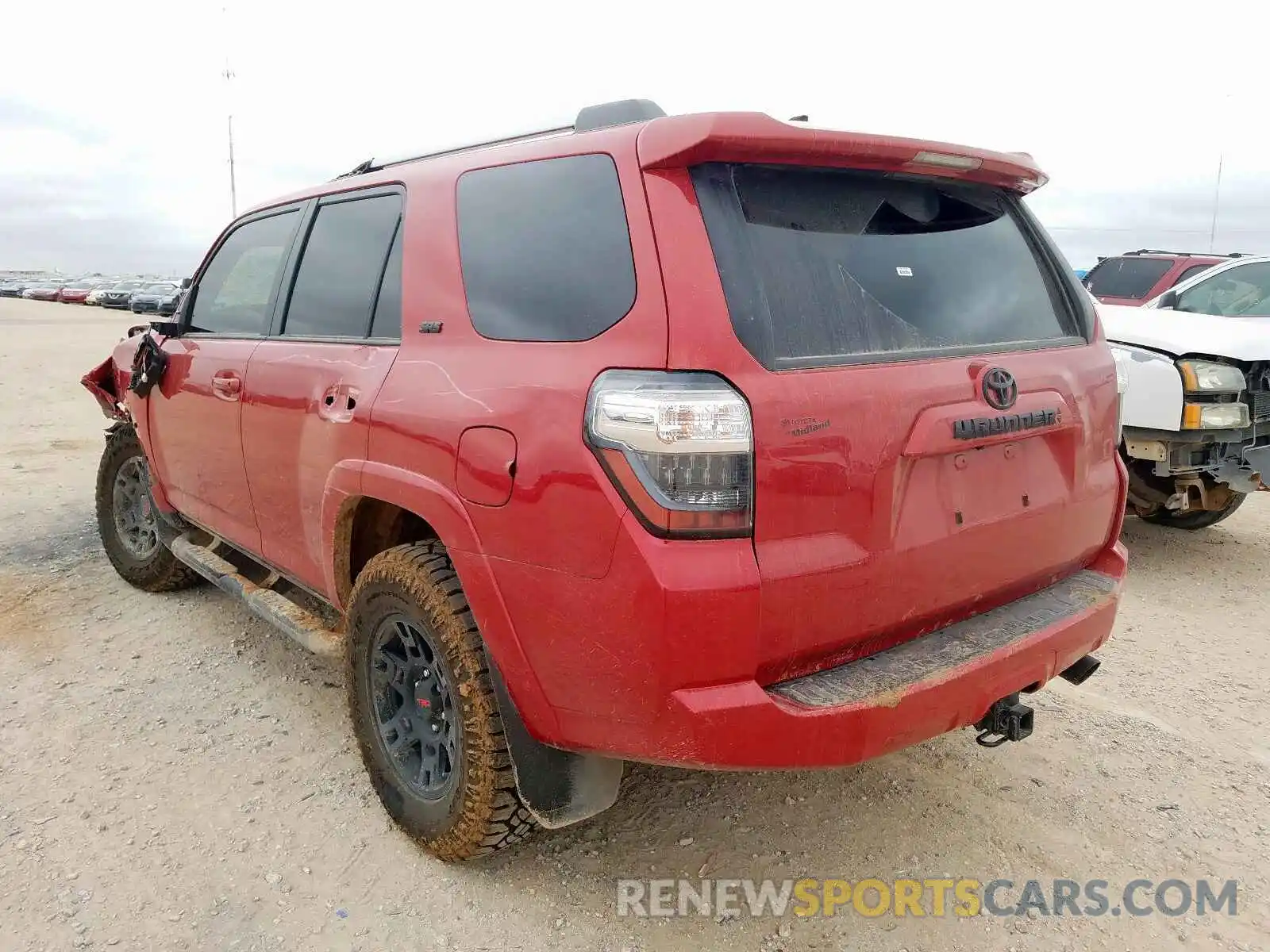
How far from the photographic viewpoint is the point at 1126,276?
11.0 m

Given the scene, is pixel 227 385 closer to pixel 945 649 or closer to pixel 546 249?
pixel 546 249

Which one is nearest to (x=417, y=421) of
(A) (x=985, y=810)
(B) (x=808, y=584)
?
(B) (x=808, y=584)

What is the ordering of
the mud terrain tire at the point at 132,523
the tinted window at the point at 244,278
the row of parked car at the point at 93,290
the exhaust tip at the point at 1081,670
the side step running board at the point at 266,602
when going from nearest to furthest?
the exhaust tip at the point at 1081,670 < the side step running board at the point at 266,602 < the tinted window at the point at 244,278 < the mud terrain tire at the point at 132,523 < the row of parked car at the point at 93,290

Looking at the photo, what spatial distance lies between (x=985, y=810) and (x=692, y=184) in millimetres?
2112

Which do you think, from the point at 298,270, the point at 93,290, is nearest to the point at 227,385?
the point at 298,270

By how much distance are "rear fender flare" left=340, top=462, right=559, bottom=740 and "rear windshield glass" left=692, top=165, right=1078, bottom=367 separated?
82 centimetres

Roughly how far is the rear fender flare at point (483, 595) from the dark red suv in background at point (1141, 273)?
31.8 ft

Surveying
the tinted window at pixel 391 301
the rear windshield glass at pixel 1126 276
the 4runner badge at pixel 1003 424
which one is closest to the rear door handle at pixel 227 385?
the tinted window at pixel 391 301

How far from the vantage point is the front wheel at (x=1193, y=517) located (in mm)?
5730

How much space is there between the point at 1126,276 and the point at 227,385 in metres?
10.8

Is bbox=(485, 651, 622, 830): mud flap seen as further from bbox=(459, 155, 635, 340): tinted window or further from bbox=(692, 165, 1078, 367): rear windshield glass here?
bbox=(692, 165, 1078, 367): rear windshield glass

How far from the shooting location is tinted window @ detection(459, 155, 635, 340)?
6.75 ft

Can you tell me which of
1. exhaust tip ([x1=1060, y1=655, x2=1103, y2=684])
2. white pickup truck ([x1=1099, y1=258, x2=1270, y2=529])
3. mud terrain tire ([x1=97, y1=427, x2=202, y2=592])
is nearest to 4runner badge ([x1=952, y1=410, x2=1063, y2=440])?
exhaust tip ([x1=1060, y1=655, x2=1103, y2=684])

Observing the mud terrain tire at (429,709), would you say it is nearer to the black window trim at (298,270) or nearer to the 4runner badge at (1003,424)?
the black window trim at (298,270)
